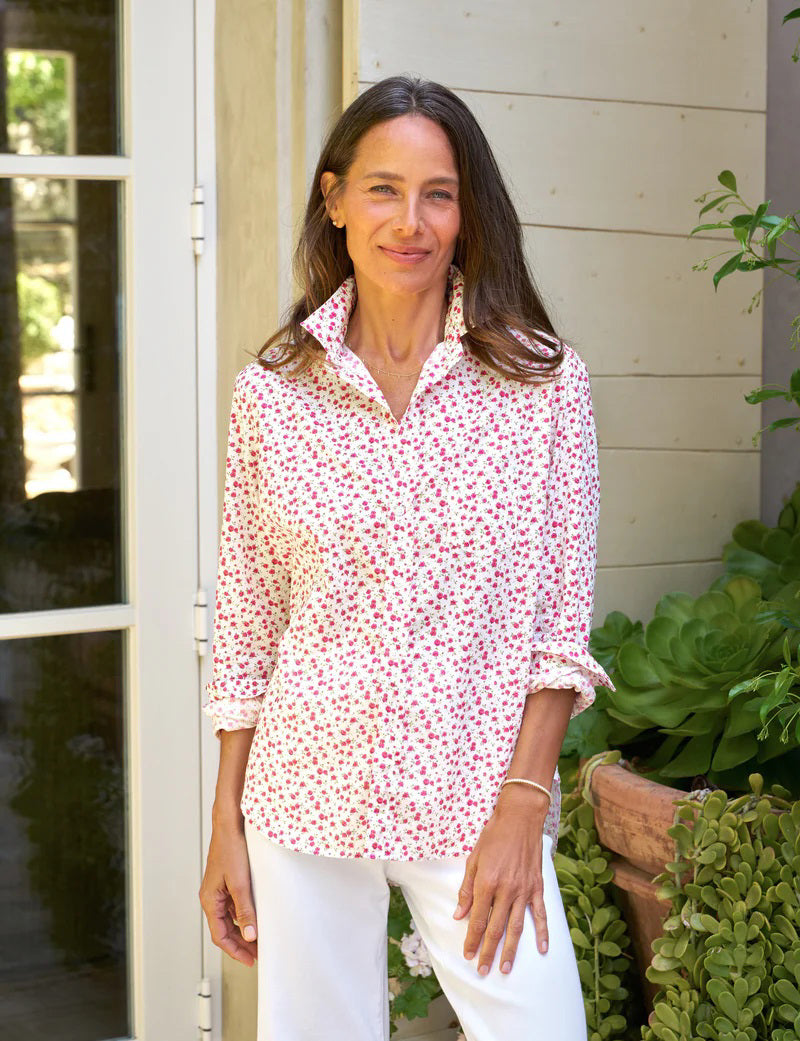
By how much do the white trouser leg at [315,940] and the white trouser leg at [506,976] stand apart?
0.08 metres

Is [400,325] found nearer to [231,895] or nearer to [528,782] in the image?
[528,782]

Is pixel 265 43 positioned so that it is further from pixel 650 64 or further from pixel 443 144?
pixel 443 144

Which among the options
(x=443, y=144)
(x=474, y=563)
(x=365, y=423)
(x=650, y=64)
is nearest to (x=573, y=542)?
(x=474, y=563)

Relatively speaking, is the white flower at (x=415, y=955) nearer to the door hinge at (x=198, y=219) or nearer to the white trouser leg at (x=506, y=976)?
A: the white trouser leg at (x=506, y=976)

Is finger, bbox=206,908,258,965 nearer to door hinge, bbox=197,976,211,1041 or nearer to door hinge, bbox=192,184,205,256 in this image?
A: door hinge, bbox=197,976,211,1041

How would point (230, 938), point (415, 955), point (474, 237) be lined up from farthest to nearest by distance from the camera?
point (415, 955) → point (230, 938) → point (474, 237)

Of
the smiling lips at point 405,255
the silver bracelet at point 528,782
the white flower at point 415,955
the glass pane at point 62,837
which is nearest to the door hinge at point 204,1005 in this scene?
the glass pane at point 62,837

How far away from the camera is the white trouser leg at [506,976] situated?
1.26 meters

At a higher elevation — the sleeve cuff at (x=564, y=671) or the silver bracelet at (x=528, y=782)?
the sleeve cuff at (x=564, y=671)

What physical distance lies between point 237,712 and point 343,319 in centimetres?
45

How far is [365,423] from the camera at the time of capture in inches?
53.6

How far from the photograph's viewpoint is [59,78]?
2.08 metres

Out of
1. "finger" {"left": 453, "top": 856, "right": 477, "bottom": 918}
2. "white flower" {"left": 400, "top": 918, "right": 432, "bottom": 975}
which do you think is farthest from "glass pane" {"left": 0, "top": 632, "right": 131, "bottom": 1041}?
"finger" {"left": 453, "top": 856, "right": 477, "bottom": 918}

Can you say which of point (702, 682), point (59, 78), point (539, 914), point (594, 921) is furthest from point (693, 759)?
point (59, 78)
